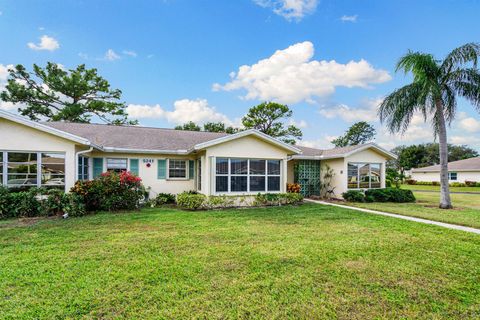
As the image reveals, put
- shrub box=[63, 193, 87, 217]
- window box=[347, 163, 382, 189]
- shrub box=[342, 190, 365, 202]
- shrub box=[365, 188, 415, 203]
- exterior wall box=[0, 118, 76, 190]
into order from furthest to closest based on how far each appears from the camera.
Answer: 1. window box=[347, 163, 382, 189]
2. shrub box=[365, 188, 415, 203]
3. shrub box=[342, 190, 365, 202]
4. exterior wall box=[0, 118, 76, 190]
5. shrub box=[63, 193, 87, 217]

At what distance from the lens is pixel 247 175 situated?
1249cm

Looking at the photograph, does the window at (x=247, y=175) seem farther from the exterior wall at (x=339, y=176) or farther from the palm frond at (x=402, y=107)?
the palm frond at (x=402, y=107)

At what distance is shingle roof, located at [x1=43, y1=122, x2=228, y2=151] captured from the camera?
13180 millimetres

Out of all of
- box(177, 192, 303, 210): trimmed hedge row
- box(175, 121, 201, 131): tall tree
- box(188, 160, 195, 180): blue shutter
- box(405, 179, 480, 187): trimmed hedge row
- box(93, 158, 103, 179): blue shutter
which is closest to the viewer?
box(177, 192, 303, 210): trimmed hedge row

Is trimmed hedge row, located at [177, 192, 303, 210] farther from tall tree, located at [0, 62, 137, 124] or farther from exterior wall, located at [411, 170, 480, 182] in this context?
exterior wall, located at [411, 170, 480, 182]

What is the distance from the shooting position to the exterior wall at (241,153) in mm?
11820

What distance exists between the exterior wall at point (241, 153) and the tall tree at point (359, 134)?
4434 cm

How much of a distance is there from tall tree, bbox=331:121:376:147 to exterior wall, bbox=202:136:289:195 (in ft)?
145

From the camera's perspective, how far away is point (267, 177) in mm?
12891

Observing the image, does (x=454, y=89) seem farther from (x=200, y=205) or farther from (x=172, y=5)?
(x=172, y=5)

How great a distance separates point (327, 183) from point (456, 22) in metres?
11.2

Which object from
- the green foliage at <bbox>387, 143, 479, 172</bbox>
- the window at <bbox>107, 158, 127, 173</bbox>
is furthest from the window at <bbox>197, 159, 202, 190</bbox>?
the green foliage at <bbox>387, 143, 479, 172</bbox>

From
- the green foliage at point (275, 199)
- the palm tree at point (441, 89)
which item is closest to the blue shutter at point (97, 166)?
the green foliage at point (275, 199)

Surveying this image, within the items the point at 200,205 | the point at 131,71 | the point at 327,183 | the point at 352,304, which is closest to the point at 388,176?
the point at 327,183
